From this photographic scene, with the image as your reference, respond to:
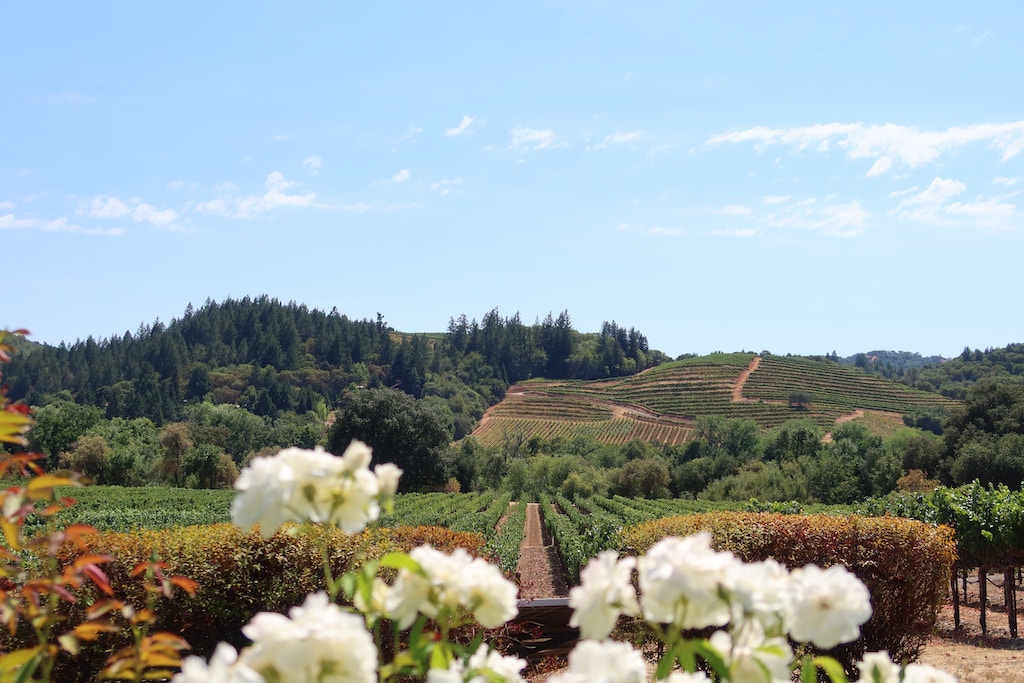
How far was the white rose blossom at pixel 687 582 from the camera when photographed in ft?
4.31

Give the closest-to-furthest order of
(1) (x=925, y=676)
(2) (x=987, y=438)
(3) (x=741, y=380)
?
(1) (x=925, y=676), (2) (x=987, y=438), (3) (x=741, y=380)

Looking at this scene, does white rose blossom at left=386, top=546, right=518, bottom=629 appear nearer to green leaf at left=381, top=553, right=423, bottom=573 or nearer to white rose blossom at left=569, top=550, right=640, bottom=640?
green leaf at left=381, top=553, right=423, bottom=573

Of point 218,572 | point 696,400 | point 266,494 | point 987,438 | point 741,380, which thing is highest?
point 266,494

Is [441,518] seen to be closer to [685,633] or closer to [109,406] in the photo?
[685,633]

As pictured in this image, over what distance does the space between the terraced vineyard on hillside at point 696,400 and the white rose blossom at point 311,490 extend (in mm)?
78368

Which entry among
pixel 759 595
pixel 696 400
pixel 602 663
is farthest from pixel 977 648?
pixel 696 400

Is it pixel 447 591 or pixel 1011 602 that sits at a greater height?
pixel 447 591

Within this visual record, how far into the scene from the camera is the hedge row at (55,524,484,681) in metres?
5.96

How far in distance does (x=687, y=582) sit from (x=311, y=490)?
0.70m

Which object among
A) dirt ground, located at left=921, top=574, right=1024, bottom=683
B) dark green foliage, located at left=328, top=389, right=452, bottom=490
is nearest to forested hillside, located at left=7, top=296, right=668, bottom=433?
dark green foliage, located at left=328, top=389, right=452, bottom=490

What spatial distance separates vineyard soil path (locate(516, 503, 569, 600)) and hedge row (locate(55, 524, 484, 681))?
580cm

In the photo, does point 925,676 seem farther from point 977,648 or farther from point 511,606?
point 977,648

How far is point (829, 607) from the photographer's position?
54.6 inches

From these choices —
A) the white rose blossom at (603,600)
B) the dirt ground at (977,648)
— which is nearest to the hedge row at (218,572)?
the white rose blossom at (603,600)
